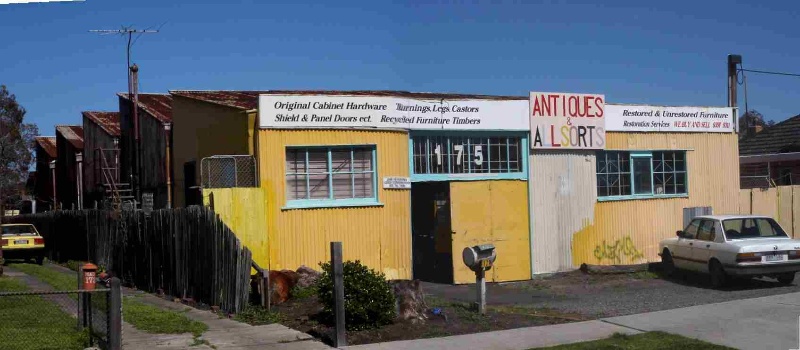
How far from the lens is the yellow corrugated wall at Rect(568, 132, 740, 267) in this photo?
20.4 metres

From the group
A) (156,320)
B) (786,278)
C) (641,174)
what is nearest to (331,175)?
(156,320)

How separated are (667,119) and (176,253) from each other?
12.4m

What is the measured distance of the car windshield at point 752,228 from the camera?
1750 centimetres

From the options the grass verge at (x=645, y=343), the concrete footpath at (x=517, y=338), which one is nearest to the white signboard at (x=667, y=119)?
the concrete footpath at (x=517, y=338)

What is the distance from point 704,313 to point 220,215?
842cm

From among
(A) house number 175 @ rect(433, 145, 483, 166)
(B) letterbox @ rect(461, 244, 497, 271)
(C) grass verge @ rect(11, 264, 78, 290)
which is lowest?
(C) grass verge @ rect(11, 264, 78, 290)

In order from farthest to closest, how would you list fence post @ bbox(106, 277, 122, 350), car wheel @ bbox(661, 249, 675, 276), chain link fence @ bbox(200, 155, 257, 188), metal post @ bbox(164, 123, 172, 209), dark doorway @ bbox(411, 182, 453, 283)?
metal post @ bbox(164, 123, 172, 209), car wheel @ bbox(661, 249, 675, 276), dark doorway @ bbox(411, 182, 453, 283), chain link fence @ bbox(200, 155, 257, 188), fence post @ bbox(106, 277, 122, 350)

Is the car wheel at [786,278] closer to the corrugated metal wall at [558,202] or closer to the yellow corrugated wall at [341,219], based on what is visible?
the corrugated metal wall at [558,202]

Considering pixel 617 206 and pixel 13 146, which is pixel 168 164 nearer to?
pixel 617 206

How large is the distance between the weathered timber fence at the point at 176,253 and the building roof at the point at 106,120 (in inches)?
450

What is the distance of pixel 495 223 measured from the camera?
60.7ft

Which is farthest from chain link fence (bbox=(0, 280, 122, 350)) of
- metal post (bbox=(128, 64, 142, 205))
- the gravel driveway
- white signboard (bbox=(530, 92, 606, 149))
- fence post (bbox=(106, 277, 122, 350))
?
metal post (bbox=(128, 64, 142, 205))

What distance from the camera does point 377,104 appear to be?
57.9ft

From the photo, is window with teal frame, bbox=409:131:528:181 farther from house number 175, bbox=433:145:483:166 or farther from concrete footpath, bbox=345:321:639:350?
concrete footpath, bbox=345:321:639:350
